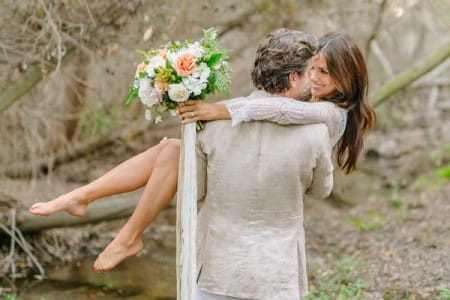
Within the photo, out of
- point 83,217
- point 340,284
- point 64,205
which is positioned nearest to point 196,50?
point 64,205

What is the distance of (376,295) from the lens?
583 centimetres

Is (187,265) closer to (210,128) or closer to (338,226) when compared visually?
(210,128)

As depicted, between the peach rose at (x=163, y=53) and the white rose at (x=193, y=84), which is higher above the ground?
the peach rose at (x=163, y=53)

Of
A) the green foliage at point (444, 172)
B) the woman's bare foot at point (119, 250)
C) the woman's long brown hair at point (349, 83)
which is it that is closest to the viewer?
the woman's long brown hair at point (349, 83)

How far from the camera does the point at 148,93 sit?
3670mm

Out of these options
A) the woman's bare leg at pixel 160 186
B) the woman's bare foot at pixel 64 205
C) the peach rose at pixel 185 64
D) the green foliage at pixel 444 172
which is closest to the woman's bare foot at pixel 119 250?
the woman's bare leg at pixel 160 186

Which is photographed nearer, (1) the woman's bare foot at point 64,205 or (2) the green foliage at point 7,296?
(1) the woman's bare foot at point 64,205

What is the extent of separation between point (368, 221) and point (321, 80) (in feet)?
18.7

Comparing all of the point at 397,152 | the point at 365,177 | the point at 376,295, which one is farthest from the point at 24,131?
the point at 397,152

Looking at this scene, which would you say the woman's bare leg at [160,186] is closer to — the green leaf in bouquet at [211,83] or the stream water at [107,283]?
the green leaf in bouquet at [211,83]

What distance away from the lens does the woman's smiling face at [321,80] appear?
396 cm

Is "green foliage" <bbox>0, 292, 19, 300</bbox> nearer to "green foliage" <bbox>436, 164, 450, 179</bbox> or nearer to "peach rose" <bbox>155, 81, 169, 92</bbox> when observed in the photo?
"peach rose" <bbox>155, 81, 169, 92</bbox>

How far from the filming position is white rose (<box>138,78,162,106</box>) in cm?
366

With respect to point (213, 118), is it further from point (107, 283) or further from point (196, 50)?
point (107, 283)
